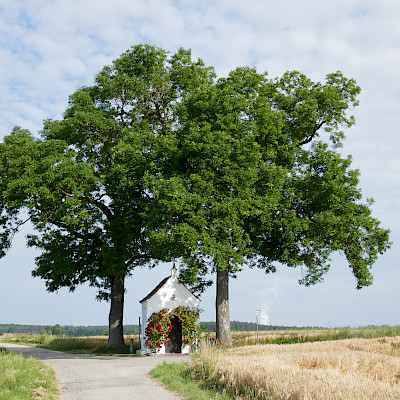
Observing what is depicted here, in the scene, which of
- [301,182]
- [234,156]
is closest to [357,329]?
[301,182]

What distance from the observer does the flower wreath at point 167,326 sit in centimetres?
2789

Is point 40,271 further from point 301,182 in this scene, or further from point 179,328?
point 301,182

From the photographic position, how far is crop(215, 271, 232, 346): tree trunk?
28.5 m

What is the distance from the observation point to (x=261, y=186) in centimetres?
2722

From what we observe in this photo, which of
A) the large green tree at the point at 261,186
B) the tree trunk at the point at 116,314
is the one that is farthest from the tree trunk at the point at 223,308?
the tree trunk at the point at 116,314

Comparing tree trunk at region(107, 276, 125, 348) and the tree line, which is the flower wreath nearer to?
the tree line

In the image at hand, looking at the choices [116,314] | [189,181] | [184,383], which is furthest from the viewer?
[116,314]

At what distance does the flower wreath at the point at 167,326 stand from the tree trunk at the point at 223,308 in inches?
55.7

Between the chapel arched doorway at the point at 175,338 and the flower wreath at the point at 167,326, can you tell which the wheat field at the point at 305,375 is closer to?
the flower wreath at the point at 167,326

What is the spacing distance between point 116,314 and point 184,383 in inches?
808

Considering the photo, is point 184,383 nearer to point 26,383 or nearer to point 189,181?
point 26,383

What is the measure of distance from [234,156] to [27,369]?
15.0 meters

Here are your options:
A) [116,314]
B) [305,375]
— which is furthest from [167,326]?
[305,375]

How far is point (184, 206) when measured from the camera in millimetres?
24469
